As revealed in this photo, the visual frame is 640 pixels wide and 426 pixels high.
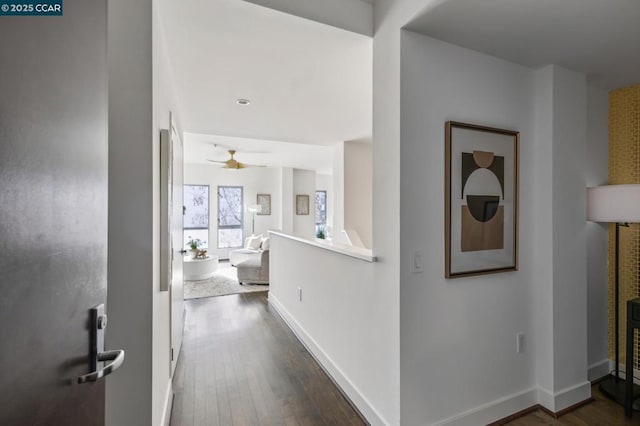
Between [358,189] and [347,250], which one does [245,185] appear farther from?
[347,250]

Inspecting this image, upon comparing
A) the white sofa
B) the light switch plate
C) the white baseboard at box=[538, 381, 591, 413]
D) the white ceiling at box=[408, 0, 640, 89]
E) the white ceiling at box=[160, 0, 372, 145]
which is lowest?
the white baseboard at box=[538, 381, 591, 413]

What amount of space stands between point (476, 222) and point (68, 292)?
6.55ft

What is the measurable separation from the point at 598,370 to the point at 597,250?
1001 mm

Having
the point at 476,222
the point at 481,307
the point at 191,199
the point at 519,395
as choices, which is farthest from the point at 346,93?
the point at 191,199

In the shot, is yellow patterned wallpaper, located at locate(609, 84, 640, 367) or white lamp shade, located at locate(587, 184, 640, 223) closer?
white lamp shade, located at locate(587, 184, 640, 223)

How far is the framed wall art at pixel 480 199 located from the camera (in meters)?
1.84

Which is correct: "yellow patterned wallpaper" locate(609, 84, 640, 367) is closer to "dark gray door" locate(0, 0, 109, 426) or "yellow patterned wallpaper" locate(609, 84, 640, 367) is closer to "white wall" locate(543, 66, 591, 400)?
"white wall" locate(543, 66, 591, 400)

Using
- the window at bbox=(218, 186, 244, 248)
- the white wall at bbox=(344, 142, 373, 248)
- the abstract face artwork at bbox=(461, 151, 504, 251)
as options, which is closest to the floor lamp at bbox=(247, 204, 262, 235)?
the window at bbox=(218, 186, 244, 248)

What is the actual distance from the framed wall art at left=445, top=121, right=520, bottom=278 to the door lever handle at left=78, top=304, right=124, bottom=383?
1.66 meters

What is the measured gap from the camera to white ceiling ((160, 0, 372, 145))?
66.8 inches

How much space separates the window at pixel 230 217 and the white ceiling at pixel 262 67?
16.6 feet

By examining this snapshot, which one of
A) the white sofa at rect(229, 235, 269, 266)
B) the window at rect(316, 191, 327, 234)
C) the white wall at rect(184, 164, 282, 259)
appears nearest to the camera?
the white sofa at rect(229, 235, 269, 266)

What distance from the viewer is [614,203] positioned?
215 cm

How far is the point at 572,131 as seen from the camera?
2.19m
